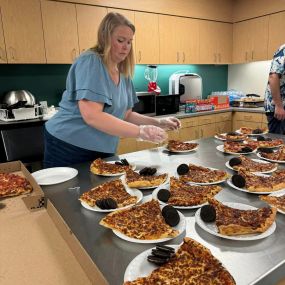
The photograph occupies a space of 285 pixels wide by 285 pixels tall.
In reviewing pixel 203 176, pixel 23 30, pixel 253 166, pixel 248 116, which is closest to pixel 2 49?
pixel 23 30

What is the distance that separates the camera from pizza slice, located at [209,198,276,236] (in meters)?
0.86

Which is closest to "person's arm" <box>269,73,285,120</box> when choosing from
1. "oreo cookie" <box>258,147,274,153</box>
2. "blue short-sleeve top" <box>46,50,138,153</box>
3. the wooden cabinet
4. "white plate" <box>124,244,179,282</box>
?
the wooden cabinet

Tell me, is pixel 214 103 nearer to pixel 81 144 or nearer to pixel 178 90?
pixel 178 90

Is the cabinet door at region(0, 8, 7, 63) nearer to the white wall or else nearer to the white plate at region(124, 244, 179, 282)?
the white plate at region(124, 244, 179, 282)

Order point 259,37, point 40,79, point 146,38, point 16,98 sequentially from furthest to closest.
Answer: point 259,37, point 146,38, point 40,79, point 16,98

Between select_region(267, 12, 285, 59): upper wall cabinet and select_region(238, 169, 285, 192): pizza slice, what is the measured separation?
3621 mm

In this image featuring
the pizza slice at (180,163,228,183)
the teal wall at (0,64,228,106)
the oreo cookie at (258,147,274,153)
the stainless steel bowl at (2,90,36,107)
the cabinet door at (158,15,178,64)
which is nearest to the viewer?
the pizza slice at (180,163,228,183)

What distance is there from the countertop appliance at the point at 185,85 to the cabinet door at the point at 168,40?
0.26 m

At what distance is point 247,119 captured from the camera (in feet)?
14.0

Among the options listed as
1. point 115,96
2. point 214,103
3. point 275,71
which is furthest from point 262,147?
point 214,103

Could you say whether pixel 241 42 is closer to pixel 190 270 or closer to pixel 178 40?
pixel 178 40

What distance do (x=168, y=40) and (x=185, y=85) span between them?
0.71 meters

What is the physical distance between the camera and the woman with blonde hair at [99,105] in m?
1.50

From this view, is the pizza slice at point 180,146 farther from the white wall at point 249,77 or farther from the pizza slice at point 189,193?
the white wall at point 249,77
